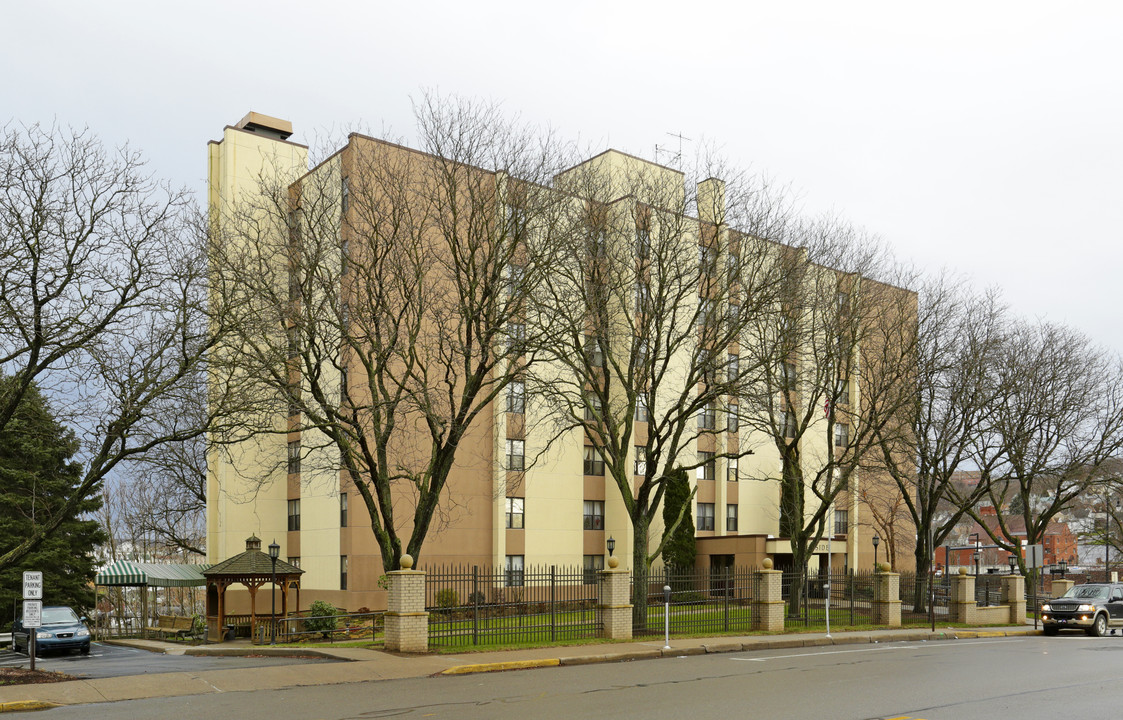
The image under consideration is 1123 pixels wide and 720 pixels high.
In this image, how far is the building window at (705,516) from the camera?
170 ft

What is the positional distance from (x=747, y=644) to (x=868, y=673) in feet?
22.9

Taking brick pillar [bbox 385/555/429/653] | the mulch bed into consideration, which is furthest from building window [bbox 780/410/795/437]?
the mulch bed

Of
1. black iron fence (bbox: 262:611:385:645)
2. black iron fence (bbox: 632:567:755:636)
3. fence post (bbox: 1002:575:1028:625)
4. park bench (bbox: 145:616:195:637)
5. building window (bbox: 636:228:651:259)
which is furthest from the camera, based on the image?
park bench (bbox: 145:616:195:637)

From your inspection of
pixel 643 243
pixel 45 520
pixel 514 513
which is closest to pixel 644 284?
pixel 643 243

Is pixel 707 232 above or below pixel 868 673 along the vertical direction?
above

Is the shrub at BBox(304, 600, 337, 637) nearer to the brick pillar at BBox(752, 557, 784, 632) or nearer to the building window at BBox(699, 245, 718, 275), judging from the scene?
the brick pillar at BBox(752, 557, 784, 632)

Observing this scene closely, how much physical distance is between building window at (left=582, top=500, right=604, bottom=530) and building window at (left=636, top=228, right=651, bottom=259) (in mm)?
21771

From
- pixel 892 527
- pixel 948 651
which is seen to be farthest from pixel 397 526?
pixel 892 527

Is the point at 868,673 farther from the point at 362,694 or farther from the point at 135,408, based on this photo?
the point at 135,408

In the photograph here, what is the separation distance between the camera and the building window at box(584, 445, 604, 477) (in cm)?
4797

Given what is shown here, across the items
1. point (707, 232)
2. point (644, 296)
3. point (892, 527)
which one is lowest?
point (892, 527)

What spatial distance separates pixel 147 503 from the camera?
219 feet

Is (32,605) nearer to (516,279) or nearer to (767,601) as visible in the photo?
(516,279)

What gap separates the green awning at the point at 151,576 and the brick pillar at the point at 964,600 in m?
29.9
